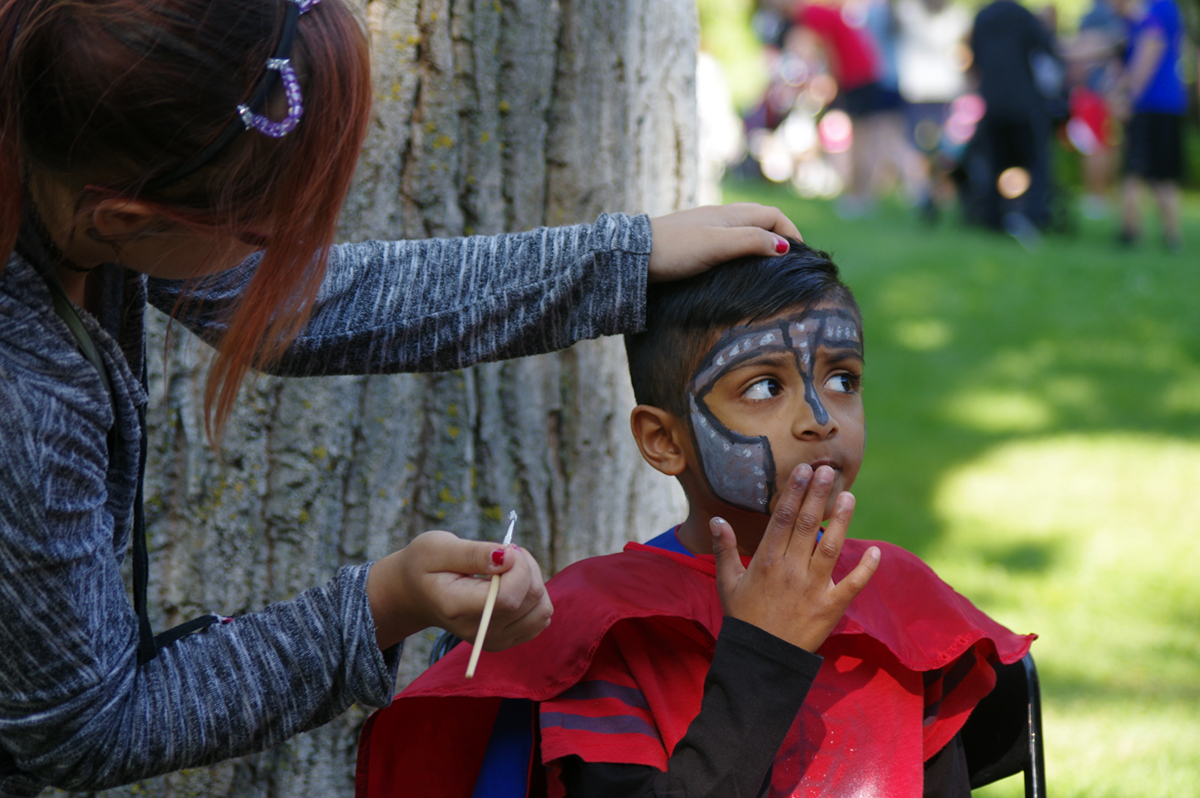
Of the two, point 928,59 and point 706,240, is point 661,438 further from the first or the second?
point 928,59

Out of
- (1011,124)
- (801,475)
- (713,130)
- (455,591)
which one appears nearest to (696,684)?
(801,475)

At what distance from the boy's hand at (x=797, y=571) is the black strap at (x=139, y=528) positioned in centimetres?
74

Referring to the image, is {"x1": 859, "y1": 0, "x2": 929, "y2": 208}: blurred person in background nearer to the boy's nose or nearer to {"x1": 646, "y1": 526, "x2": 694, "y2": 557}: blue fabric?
Answer: {"x1": 646, "y1": 526, "x2": 694, "y2": 557}: blue fabric

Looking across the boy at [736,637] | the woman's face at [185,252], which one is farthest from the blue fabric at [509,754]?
the woman's face at [185,252]

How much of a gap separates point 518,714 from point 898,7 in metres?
12.7

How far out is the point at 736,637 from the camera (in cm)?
146

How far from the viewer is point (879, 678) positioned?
1712mm

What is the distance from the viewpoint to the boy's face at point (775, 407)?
1664mm

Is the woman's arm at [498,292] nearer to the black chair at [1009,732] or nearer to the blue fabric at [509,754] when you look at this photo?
the blue fabric at [509,754]

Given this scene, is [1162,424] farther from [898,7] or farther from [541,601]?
[898,7]

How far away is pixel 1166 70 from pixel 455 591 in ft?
30.7

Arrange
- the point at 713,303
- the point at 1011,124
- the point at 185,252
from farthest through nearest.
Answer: the point at 1011,124, the point at 713,303, the point at 185,252

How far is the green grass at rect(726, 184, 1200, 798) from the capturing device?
11.3 feet

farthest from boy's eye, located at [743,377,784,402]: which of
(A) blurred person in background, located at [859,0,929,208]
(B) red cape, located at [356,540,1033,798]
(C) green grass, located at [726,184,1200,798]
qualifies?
(A) blurred person in background, located at [859,0,929,208]
